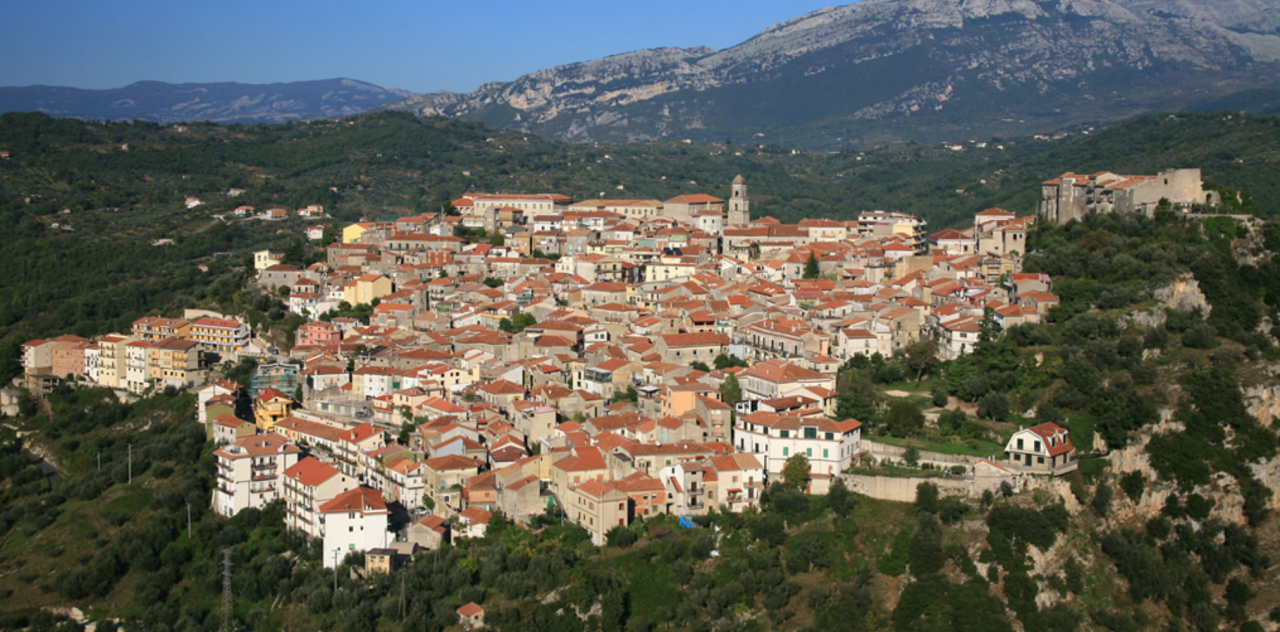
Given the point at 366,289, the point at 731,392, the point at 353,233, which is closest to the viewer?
the point at 731,392

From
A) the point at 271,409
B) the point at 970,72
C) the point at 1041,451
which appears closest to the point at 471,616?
the point at 271,409

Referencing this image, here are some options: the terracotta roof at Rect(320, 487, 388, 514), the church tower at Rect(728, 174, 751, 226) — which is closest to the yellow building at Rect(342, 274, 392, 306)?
the terracotta roof at Rect(320, 487, 388, 514)

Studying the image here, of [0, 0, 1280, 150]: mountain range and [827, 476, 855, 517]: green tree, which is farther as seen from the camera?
[0, 0, 1280, 150]: mountain range

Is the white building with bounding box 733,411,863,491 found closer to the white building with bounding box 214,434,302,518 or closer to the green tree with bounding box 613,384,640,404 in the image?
the green tree with bounding box 613,384,640,404

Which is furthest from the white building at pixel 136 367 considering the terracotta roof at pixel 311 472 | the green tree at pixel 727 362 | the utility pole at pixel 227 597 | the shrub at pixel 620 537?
the shrub at pixel 620 537

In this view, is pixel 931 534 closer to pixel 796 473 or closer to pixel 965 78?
pixel 796 473

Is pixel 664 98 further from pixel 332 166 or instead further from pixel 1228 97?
pixel 332 166

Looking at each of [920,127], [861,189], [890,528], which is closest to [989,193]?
[861,189]
